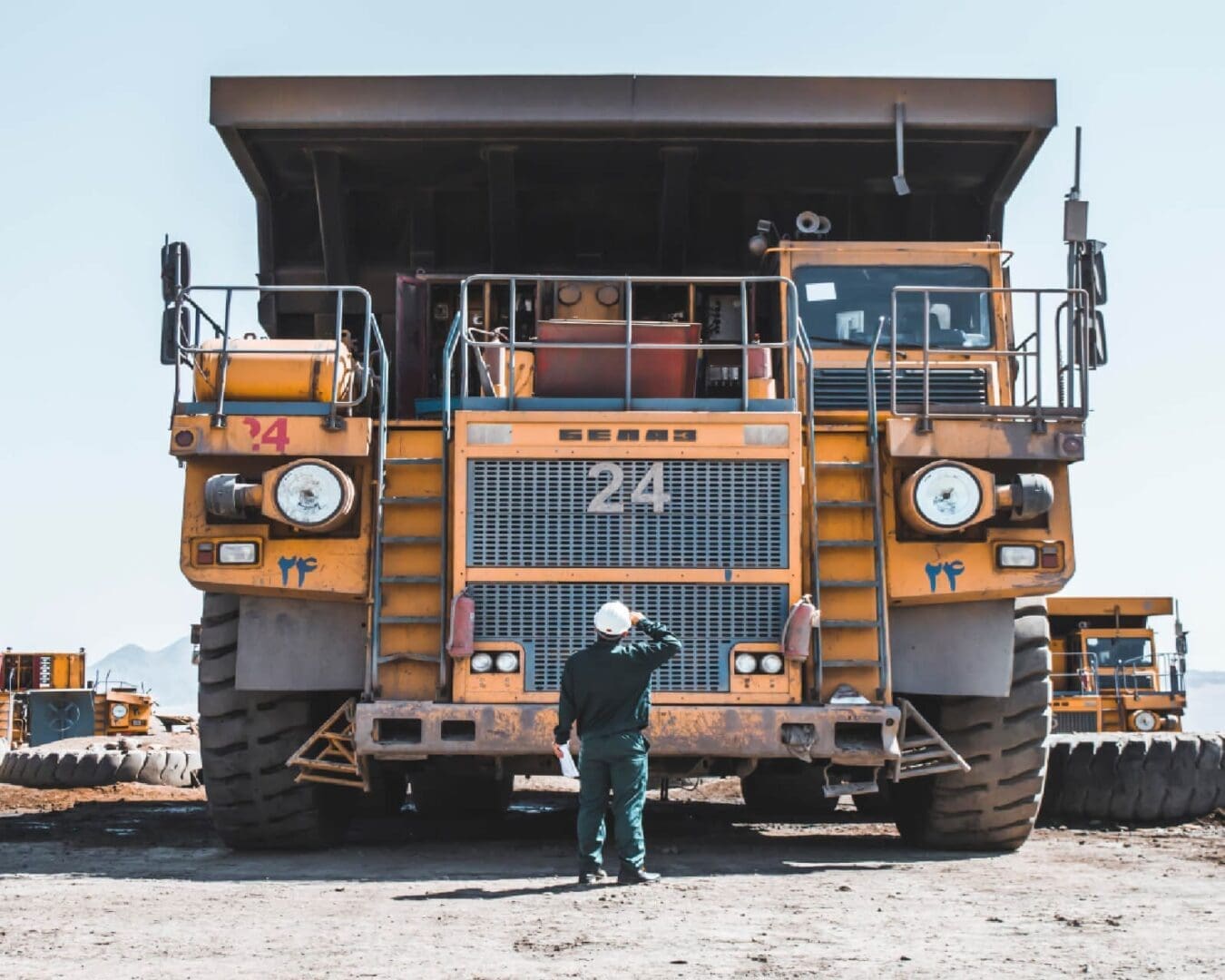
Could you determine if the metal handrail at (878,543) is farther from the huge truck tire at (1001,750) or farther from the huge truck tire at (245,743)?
the huge truck tire at (245,743)

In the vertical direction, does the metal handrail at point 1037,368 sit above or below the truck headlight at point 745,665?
above

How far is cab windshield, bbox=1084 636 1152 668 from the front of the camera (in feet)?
84.7

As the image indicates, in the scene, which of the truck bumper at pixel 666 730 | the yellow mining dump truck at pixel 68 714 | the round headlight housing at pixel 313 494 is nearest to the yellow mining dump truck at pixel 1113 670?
the truck bumper at pixel 666 730

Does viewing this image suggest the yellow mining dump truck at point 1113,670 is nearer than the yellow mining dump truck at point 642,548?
No

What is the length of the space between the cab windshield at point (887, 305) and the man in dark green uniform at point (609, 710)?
285cm

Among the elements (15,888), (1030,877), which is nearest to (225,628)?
(15,888)

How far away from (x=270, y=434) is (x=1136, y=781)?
6.17 meters

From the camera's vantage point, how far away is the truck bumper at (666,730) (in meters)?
8.95

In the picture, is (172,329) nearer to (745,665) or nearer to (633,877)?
(745,665)

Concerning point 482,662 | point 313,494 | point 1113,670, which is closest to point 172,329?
point 313,494

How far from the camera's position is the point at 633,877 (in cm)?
832

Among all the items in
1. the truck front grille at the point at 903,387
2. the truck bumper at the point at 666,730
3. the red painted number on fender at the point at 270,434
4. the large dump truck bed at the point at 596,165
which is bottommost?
the truck bumper at the point at 666,730

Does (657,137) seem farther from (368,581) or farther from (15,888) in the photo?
(15,888)

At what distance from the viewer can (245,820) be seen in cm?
976
